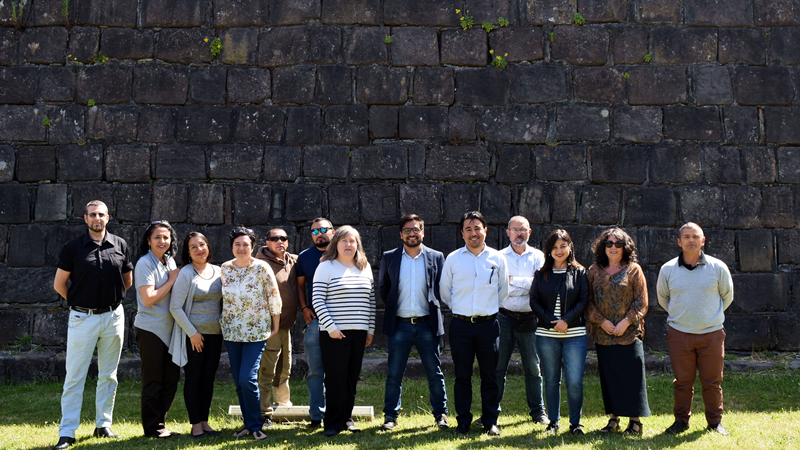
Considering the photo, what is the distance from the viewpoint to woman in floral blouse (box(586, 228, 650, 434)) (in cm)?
503

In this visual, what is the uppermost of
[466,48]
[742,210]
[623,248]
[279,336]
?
[466,48]

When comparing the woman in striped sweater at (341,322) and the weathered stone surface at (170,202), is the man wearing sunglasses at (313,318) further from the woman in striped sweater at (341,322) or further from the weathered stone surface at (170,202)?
the weathered stone surface at (170,202)

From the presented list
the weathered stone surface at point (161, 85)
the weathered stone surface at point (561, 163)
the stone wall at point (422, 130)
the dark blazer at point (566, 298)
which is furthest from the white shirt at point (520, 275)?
the weathered stone surface at point (161, 85)

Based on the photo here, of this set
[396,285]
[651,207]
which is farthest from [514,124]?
[396,285]

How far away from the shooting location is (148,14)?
7.55m

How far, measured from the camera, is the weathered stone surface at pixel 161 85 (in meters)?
7.47

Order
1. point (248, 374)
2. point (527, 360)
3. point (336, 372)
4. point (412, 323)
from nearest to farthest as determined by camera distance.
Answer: point (248, 374)
point (336, 372)
point (412, 323)
point (527, 360)

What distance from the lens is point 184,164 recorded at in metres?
7.41

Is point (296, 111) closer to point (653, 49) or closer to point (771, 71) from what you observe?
point (653, 49)

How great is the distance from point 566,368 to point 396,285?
1.56m

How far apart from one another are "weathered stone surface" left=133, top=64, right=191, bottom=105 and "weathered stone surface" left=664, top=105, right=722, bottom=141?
5.69 metres

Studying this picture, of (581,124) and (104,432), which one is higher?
(581,124)

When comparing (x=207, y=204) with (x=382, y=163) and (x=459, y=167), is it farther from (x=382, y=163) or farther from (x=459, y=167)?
(x=459, y=167)

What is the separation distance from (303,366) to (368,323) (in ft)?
6.98
